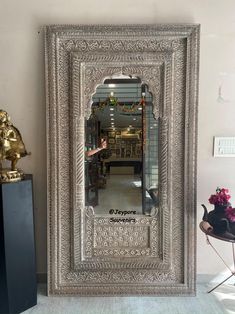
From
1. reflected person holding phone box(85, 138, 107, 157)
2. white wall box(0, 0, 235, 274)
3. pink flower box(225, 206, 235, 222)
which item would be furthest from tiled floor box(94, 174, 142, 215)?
pink flower box(225, 206, 235, 222)

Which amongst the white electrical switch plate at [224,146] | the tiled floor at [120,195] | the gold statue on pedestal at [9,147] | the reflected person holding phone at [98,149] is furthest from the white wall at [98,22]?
the tiled floor at [120,195]

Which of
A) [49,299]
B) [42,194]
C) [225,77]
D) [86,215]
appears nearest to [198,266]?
[86,215]

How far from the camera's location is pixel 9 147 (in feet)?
5.82

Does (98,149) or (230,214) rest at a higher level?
(98,149)

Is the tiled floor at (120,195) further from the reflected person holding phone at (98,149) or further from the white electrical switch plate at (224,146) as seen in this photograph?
the white electrical switch plate at (224,146)

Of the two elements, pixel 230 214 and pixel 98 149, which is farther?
pixel 98 149

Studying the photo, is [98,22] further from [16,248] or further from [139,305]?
[139,305]

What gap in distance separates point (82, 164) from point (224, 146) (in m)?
1.13

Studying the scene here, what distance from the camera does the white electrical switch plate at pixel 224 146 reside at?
2.04 meters

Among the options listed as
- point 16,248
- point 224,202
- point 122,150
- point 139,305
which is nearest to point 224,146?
point 224,202

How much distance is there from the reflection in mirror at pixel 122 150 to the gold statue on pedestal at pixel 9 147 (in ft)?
1.63

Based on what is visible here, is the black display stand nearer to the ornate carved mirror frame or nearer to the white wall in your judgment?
the ornate carved mirror frame

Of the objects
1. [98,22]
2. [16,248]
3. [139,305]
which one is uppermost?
[98,22]

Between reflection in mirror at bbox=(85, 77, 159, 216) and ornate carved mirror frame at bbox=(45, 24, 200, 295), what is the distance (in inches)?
2.3
